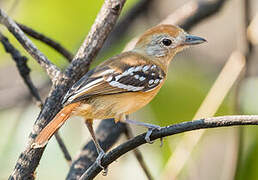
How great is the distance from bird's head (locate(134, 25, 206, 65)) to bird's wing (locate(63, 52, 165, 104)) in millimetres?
343

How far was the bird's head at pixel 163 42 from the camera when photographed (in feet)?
14.1

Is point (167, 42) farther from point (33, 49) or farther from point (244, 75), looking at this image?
point (33, 49)

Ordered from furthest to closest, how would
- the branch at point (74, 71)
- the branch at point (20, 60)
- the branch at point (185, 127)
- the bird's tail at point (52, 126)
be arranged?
the branch at point (20, 60) < the branch at point (74, 71) < the bird's tail at point (52, 126) < the branch at point (185, 127)

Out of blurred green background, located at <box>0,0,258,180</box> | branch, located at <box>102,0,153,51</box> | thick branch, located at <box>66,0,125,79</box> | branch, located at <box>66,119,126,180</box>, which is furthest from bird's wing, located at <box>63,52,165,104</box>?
branch, located at <box>102,0,153,51</box>

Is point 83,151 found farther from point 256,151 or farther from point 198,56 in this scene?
point 198,56

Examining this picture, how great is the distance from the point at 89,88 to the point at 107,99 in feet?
0.56

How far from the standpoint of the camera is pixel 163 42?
446 centimetres

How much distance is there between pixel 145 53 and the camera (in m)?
4.52

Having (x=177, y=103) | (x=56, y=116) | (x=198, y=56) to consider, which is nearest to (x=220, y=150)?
(x=198, y=56)

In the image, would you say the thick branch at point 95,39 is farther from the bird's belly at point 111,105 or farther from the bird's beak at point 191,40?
the bird's beak at point 191,40

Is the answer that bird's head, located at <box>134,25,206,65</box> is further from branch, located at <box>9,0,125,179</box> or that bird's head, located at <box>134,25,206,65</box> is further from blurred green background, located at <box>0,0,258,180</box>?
branch, located at <box>9,0,125,179</box>

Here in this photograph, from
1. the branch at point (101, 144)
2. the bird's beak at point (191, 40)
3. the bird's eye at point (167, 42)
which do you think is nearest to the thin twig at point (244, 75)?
the bird's beak at point (191, 40)

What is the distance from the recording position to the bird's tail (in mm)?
2859

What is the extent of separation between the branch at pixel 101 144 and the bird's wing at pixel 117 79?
0.52 metres
